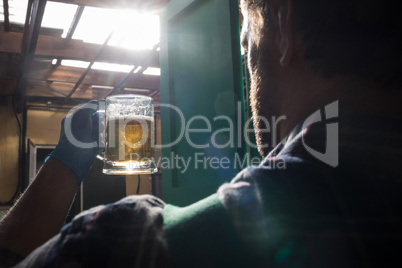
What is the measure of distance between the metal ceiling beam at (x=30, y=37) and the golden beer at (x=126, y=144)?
2725 mm

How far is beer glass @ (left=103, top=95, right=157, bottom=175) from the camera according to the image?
1354 millimetres

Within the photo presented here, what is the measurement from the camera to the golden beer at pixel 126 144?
1.35m

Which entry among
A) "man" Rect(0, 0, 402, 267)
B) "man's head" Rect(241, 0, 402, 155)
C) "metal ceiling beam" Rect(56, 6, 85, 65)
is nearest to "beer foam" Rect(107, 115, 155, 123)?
"man's head" Rect(241, 0, 402, 155)

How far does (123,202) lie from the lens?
1.76 ft

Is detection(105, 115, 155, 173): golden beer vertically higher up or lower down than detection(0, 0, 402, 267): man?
higher up

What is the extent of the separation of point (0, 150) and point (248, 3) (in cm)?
736

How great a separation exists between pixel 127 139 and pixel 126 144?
20mm

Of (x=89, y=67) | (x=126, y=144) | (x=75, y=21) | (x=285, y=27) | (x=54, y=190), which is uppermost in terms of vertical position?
(x=75, y=21)

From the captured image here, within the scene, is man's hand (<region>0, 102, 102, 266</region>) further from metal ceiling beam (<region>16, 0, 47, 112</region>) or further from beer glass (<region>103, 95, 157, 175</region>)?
metal ceiling beam (<region>16, 0, 47, 112</region>)

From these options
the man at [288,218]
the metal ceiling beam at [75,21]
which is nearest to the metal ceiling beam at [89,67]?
the metal ceiling beam at [75,21]

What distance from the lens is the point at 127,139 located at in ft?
4.47

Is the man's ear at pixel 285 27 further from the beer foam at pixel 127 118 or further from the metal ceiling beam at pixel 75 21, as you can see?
the metal ceiling beam at pixel 75 21

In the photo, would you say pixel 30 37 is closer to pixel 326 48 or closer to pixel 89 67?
pixel 89 67

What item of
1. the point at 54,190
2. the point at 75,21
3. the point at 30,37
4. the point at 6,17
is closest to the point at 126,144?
the point at 54,190
